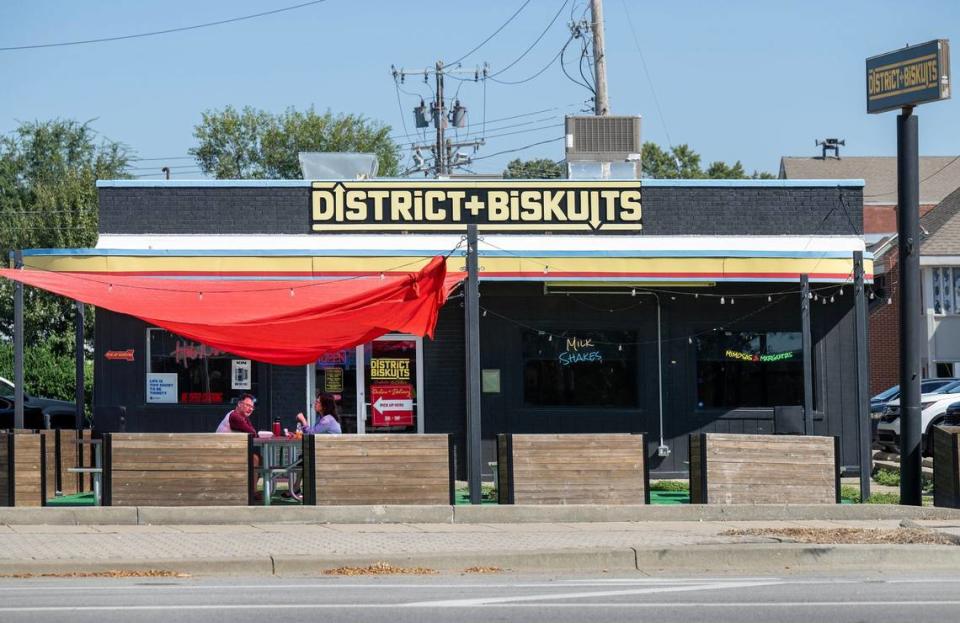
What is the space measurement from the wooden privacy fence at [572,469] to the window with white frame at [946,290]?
31.1 metres

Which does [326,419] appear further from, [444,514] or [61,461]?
[61,461]

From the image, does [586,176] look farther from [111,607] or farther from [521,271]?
[111,607]

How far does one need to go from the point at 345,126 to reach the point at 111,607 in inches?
2112

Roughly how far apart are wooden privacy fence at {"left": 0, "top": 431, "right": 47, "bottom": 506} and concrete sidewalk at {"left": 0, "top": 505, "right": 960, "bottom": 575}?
708 millimetres

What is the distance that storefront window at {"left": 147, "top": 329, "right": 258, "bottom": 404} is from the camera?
20.8 metres

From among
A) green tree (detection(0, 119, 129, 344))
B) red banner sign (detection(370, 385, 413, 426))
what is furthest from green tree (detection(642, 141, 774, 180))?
red banner sign (detection(370, 385, 413, 426))

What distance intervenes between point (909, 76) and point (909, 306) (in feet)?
9.40

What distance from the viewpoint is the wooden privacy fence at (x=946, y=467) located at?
664 inches

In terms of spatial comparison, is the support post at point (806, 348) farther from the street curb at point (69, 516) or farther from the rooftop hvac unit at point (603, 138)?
the street curb at point (69, 516)

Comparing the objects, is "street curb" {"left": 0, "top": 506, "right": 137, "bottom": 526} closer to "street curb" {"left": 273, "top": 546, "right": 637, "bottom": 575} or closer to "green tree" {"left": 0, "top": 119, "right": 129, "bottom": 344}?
"street curb" {"left": 273, "top": 546, "right": 637, "bottom": 575}

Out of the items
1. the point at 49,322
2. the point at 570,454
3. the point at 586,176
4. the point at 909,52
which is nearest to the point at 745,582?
the point at 570,454

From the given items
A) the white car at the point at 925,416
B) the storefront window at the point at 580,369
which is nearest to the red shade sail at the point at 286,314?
the storefront window at the point at 580,369

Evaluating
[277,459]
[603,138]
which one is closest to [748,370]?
[603,138]

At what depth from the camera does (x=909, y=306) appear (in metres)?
17.0
